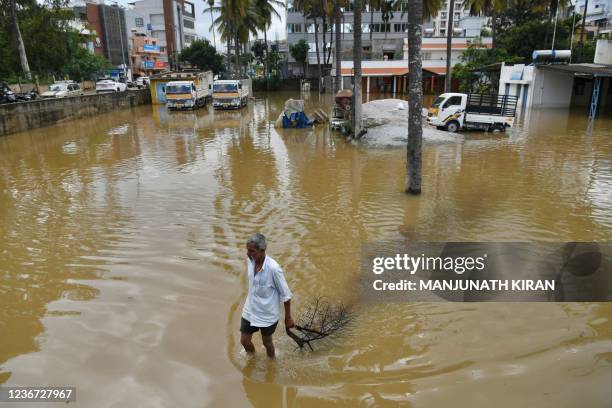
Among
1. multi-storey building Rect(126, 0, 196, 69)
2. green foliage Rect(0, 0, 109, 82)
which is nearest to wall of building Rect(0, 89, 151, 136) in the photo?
green foliage Rect(0, 0, 109, 82)

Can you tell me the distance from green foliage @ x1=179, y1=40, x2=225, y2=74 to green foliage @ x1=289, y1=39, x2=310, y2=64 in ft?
47.2

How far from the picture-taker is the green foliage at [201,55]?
72.2 meters

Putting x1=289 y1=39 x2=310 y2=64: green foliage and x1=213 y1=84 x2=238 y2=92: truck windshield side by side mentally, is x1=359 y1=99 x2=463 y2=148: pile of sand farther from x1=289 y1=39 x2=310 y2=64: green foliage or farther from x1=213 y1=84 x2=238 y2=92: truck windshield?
x1=289 y1=39 x2=310 y2=64: green foliage

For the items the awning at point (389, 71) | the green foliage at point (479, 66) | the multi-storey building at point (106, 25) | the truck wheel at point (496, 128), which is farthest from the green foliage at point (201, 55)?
the truck wheel at point (496, 128)

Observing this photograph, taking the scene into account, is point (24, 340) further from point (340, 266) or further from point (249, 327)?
point (340, 266)

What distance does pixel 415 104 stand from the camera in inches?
439

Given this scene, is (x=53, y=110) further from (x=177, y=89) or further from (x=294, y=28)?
(x=294, y=28)

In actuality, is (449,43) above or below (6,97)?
above

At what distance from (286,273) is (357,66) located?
42.8 feet

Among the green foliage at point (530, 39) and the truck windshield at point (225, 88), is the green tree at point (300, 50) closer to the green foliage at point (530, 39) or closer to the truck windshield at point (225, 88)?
the green foliage at point (530, 39)

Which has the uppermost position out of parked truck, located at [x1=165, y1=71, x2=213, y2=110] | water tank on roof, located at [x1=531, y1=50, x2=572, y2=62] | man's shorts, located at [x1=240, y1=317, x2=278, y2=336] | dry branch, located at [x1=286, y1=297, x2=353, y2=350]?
water tank on roof, located at [x1=531, y1=50, x2=572, y2=62]

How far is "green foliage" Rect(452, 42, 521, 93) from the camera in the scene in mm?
41031

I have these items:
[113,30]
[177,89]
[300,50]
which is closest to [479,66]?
[177,89]

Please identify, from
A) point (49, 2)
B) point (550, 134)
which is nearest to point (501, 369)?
point (550, 134)
